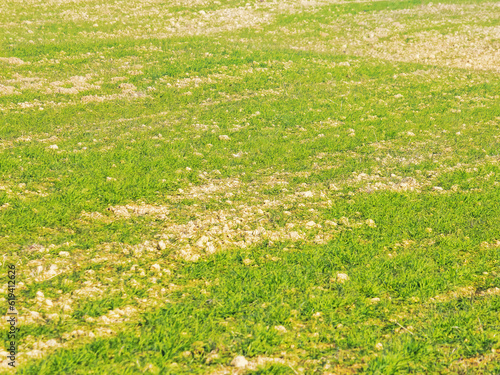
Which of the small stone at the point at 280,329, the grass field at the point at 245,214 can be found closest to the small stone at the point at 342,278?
the grass field at the point at 245,214

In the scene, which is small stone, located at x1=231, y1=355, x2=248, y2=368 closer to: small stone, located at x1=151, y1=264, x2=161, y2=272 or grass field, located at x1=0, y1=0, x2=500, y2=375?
grass field, located at x1=0, y1=0, x2=500, y2=375

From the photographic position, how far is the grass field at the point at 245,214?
5531 mm

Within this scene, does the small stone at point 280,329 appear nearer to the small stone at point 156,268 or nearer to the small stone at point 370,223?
the small stone at point 156,268

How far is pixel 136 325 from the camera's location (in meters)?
5.74

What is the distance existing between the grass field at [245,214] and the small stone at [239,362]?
5cm

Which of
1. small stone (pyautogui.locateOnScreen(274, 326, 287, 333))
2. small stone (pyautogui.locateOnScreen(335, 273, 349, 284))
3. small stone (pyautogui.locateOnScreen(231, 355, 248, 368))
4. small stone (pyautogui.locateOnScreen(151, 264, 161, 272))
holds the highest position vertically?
small stone (pyautogui.locateOnScreen(151, 264, 161, 272))

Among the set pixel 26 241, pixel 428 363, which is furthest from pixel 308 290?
pixel 26 241

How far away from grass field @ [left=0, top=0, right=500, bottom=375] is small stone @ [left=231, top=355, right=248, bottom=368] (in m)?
0.05

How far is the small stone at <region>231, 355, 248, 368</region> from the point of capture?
5148mm

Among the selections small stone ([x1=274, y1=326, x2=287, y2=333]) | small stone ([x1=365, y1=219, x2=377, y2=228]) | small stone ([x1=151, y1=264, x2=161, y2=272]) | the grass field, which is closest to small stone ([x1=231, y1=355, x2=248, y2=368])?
the grass field

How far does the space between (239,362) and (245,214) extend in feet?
12.9

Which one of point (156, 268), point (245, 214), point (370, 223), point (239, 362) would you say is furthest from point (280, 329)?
point (370, 223)

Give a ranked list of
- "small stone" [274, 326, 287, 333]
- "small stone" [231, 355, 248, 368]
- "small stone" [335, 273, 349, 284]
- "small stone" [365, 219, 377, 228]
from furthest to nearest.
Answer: "small stone" [365, 219, 377, 228] → "small stone" [335, 273, 349, 284] → "small stone" [274, 326, 287, 333] → "small stone" [231, 355, 248, 368]

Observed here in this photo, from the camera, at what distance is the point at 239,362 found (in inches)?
203
